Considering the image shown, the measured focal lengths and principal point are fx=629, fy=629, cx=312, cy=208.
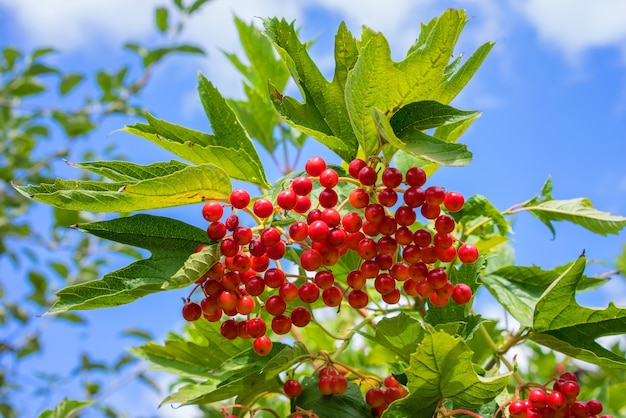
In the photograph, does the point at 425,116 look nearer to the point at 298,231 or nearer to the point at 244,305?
the point at 298,231

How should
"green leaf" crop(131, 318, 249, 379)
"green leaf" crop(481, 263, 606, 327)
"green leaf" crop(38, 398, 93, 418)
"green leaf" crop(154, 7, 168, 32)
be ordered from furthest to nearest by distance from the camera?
"green leaf" crop(154, 7, 168, 32) < "green leaf" crop(38, 398, 93, 418) < "green leaf" crop(131, 318, 249, 379) < "green leaf" crop(481, 263, 606, 327)

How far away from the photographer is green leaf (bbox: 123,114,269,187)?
4.73 ft

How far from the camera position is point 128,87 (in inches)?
200

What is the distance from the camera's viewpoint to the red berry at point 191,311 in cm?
143

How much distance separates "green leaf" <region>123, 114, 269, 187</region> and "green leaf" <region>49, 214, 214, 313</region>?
17cm

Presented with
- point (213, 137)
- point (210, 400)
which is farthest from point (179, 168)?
point (210, 400)

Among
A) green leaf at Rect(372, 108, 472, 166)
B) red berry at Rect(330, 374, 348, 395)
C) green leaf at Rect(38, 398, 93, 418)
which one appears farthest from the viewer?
green leaf at Rect(38, 398, 93, 418)

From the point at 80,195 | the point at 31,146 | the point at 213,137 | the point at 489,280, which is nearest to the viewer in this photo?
the point at 80,195

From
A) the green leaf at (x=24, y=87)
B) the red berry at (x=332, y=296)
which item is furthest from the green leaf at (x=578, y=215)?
the green leaf at (x=24, y=87)

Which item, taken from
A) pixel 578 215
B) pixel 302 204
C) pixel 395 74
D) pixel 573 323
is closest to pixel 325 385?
pixel 302 204

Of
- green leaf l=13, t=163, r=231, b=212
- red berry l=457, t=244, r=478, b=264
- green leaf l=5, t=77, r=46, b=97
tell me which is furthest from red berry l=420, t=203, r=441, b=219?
green leaf l=5, t=77, r=46, b=97

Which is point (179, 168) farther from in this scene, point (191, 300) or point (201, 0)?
point (201, 0)

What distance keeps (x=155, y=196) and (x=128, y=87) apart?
4.12 meters

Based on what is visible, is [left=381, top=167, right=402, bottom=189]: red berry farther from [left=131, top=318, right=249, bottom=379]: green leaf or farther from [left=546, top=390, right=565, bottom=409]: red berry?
[left=131, top=318, right=249, bottom=379]: green leaf
